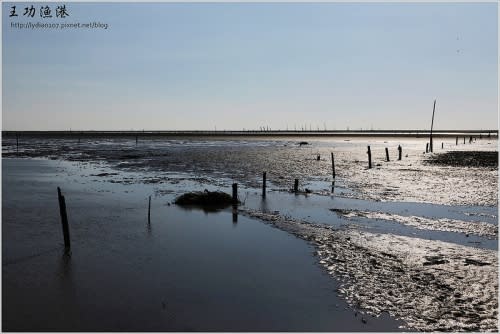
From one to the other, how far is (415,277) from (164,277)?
6501 millimetres

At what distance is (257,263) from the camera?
12258mm

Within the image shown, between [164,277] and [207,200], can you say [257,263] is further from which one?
[207,200]

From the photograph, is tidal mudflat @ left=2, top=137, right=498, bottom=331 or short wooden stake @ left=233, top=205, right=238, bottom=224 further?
short wooden stake @ left=233, top=205, right=238, bottom=224

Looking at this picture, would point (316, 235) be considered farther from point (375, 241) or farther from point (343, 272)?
point (343, 272)

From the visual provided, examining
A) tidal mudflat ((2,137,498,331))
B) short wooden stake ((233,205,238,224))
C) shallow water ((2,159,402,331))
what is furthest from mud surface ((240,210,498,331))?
short wooden stake ((233,205,238,224))

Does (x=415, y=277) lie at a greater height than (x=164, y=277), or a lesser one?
greater

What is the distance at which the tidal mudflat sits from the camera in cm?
883

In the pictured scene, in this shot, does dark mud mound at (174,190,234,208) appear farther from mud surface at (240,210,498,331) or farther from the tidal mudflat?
mud surface at (240,210,498,331)

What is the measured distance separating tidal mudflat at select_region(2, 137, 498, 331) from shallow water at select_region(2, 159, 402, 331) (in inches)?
1.6

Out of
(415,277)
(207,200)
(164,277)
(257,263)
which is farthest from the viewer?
(207,200)

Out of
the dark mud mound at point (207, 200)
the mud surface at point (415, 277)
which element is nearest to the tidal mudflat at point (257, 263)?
the mud surface at point (415, 277)

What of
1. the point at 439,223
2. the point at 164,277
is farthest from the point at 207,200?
the point at 439,223

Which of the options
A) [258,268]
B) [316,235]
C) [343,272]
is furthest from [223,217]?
[343,272]

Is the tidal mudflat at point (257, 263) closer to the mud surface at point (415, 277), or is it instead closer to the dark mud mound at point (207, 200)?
the mud surface at point (415, 277)
